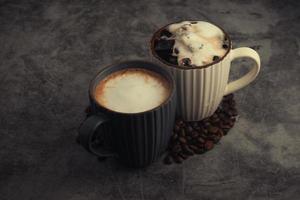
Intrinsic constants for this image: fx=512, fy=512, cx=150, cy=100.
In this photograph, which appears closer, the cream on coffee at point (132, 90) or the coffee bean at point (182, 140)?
the cream on coffee at point (132, 90)

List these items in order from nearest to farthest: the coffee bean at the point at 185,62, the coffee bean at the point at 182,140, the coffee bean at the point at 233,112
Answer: the coffee bean at the point at 185,62 < the coffee bean at the point at 182,140 < the coffee bean at the point at 233,112

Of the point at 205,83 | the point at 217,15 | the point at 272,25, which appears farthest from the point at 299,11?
the point at 205,83

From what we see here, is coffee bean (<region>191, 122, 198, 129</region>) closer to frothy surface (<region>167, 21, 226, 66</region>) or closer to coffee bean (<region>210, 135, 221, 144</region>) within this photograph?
coffee bean (<region>210, 135, 221, 144</region>)

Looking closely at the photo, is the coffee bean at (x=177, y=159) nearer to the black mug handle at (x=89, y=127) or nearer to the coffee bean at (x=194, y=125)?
the coffee bean at (x=194, y=125)

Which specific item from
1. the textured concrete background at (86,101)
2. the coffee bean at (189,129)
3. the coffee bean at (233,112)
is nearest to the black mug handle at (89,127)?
the textured concrete background at (86,101)

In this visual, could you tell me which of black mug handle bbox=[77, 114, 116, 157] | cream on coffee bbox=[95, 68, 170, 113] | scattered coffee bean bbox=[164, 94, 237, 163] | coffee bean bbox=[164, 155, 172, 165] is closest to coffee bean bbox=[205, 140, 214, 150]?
scattered coffee bean bbox=[164, 94, 237, 163]

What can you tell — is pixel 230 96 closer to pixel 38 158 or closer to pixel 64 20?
pixel 38 158

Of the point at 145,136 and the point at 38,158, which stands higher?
the point at 145,136
